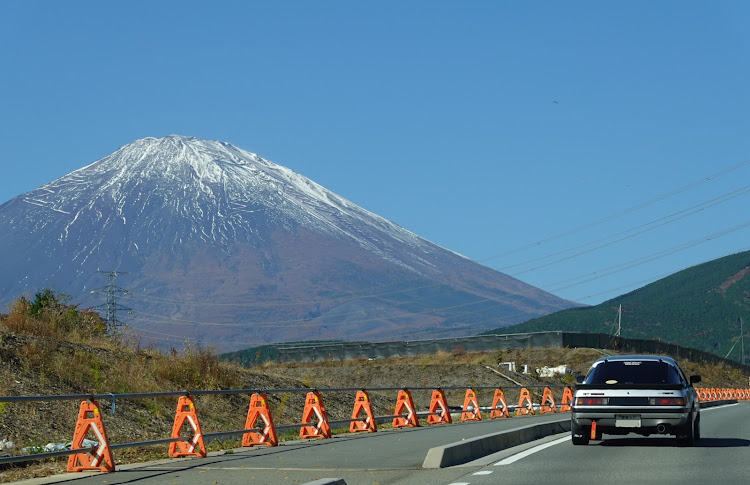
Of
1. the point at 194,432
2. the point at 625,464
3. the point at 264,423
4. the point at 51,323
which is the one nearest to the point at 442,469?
the point at 625,464

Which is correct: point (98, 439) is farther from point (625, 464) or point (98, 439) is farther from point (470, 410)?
point (470, 410)

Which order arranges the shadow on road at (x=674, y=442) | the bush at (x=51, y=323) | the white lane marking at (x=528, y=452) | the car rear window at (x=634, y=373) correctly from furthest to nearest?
1. the bush at (x=51, y=323)
2. the car rear window at (x=634, y=373)
3. the shadow on road at (x=674, y=442)
4. the white lane marking at (x=528, y=452)

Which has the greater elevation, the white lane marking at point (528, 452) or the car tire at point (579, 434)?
the car tire at point (579, 434)

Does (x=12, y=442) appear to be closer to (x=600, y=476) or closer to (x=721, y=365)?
(x=600, y=476)

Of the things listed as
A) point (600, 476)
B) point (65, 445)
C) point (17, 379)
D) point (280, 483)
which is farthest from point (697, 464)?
point (17, 379)

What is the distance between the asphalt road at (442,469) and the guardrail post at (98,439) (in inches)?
12.0

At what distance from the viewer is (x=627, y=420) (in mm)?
21281

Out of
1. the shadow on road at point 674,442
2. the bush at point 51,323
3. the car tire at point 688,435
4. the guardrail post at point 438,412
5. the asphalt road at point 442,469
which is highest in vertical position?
the bush at point 51,323

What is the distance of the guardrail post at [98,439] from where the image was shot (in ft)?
54.3

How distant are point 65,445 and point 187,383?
13572mm

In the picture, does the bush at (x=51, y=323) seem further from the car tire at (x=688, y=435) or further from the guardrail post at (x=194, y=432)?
the car tire at (x=688, y=435)

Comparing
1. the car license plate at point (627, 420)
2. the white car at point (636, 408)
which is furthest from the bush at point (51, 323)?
the car license plate at point (627, 420)

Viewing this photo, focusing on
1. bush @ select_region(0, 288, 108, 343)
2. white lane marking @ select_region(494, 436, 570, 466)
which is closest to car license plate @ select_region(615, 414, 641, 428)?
white lane marking @ select_region(494, 436, 570, 466)

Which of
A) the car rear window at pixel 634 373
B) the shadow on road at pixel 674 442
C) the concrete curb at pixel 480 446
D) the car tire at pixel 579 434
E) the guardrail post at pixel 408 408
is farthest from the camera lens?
the guardrail post at pixel 408 408
